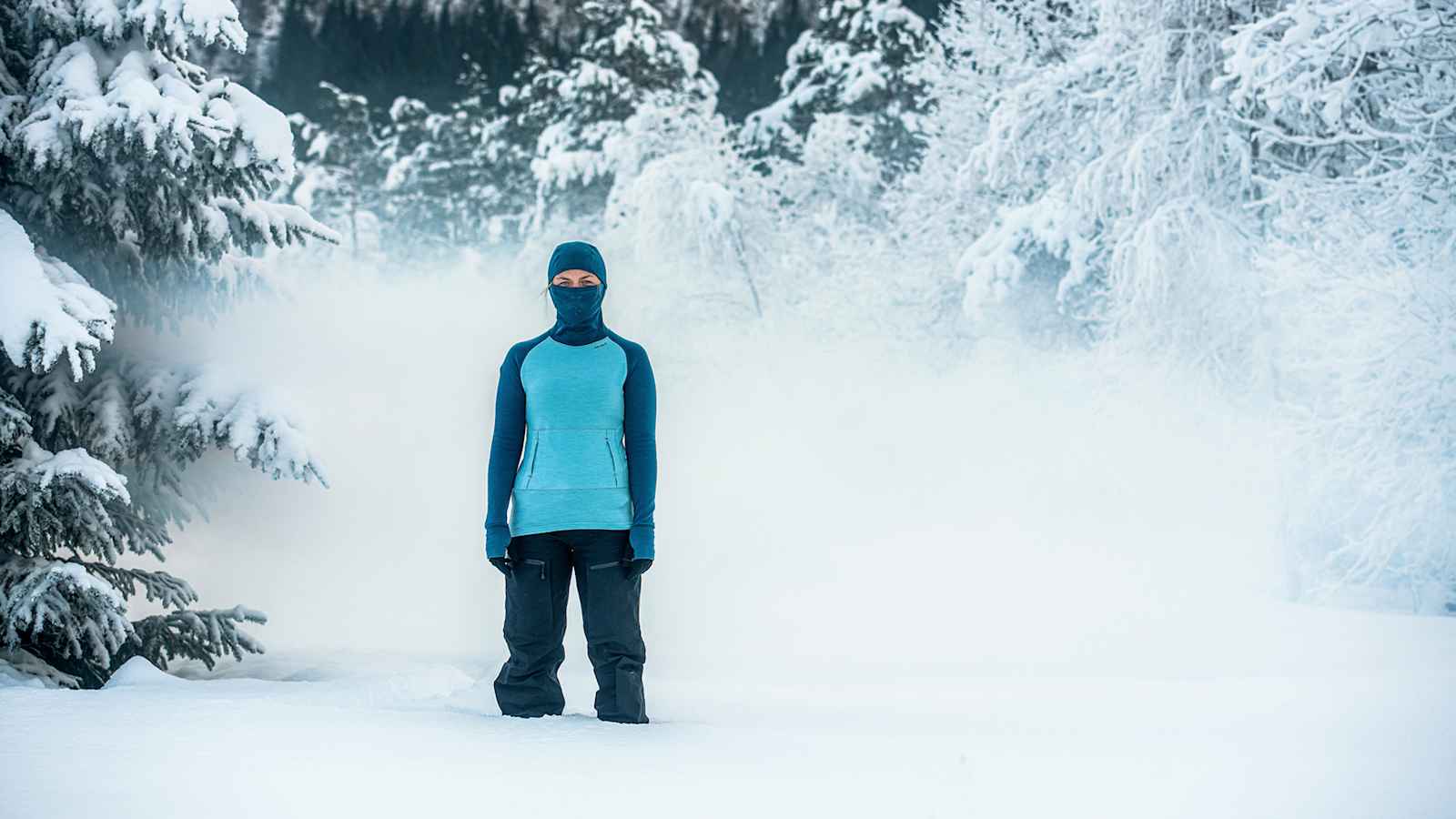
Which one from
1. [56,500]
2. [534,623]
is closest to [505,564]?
[534,623]

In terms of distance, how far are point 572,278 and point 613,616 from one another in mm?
1087

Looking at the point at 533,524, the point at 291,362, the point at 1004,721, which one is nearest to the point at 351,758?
the point at 533,524

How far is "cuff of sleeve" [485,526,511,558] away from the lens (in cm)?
370

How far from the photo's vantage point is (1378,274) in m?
8.24

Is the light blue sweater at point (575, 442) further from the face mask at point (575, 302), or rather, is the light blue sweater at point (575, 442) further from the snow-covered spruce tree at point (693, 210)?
the snow-covered spruce tree at point (693, 210)

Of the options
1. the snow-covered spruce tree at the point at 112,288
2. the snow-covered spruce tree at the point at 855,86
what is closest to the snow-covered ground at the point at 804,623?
the snow-covered spruce tree at the point at 112,288

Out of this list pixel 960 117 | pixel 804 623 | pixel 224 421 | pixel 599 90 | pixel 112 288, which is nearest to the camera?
Result: pixel 224 421

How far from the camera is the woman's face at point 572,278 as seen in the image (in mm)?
3689

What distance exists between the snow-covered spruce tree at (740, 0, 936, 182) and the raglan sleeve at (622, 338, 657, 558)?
15926 millimetres

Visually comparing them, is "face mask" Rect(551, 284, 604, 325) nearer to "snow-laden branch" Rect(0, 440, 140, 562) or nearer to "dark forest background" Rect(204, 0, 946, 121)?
"snow-laden branch" Rect(0, 440, 140, 562)

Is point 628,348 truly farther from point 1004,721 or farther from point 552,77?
point 552,77

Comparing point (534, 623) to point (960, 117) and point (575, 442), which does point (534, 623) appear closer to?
point (575, 442)

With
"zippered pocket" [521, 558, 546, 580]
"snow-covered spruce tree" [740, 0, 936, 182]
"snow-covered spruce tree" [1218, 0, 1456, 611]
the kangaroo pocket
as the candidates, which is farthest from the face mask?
"snow-covered spruce tree" [740, 0, 936, 182]

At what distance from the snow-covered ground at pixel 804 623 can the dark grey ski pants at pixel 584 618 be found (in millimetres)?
215
